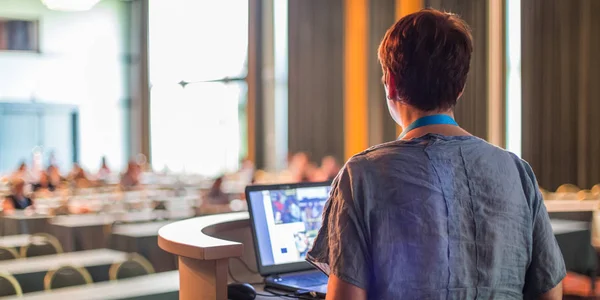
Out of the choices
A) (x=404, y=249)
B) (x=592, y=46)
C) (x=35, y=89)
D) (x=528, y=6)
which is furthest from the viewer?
(x=35, y=89)

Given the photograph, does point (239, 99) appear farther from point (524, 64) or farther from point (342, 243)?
point (342, 243)

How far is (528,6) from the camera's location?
9.41 meters

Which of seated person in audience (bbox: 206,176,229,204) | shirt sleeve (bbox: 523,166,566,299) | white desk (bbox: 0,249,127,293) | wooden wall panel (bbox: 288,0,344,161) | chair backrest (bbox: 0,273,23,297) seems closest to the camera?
shirt sleeve (bbox: 523,166,566,299)

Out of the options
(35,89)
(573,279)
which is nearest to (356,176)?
(573,279)

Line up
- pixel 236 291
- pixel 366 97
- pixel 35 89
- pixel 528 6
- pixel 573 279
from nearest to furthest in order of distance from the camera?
pixel 236 291, pixel 573 279, pixel 528 6, pixel 366 97, pixel 35 89

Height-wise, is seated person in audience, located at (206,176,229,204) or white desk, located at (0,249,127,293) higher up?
white desk, located at (0,249,127,293)

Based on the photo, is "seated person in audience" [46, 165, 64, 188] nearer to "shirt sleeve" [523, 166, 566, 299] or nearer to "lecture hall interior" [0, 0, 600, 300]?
"lecture hall interior" [0, 0, 600, 300]

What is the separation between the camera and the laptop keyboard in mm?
2141

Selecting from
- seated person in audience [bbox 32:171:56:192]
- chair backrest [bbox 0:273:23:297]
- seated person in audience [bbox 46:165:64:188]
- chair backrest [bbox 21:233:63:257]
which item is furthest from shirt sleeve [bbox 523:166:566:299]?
seated person in audience [bbox 46:165:64:188]

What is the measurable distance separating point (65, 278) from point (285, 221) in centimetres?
162

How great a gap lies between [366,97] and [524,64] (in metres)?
3.25

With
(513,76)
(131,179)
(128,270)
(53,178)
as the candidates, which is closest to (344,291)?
(128,270)

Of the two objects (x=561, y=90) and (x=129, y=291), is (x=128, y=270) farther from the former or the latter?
(x=561, y=90)

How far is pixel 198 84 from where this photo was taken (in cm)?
1684
